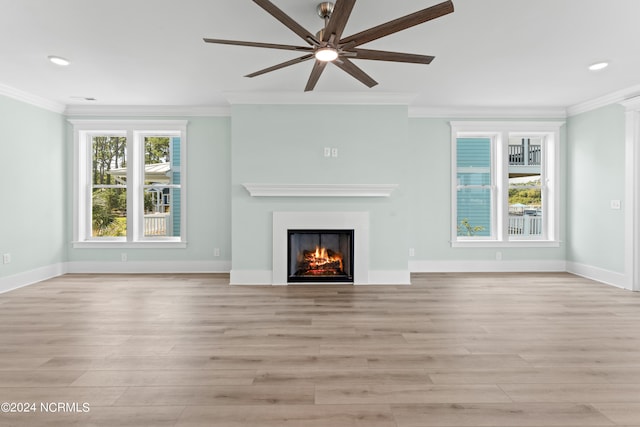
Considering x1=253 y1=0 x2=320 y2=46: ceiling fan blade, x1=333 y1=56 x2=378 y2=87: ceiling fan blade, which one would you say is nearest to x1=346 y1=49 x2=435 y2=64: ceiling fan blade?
x1=333 y1=56 x2=378 y2=87: ceiling fan blade

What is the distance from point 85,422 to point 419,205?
491 cm

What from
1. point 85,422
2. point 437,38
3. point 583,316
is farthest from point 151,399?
point 583,316

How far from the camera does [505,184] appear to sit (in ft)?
18.8

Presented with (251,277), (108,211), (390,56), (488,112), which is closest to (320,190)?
(251,277)

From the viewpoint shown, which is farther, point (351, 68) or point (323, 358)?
point (351, 68)

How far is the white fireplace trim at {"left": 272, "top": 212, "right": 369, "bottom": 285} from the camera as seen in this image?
488cm

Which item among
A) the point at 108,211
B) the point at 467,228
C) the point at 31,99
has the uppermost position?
the point at 31,99

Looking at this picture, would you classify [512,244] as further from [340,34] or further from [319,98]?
[340,34]

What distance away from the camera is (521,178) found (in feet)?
19.3

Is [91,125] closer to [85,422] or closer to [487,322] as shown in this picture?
[85,422]

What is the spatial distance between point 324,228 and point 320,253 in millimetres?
441

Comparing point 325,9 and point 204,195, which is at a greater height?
point 325,9

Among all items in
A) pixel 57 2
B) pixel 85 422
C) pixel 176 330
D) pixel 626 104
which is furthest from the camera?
pixel 626 104

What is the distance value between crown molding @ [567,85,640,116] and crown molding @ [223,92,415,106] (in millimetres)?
2686
